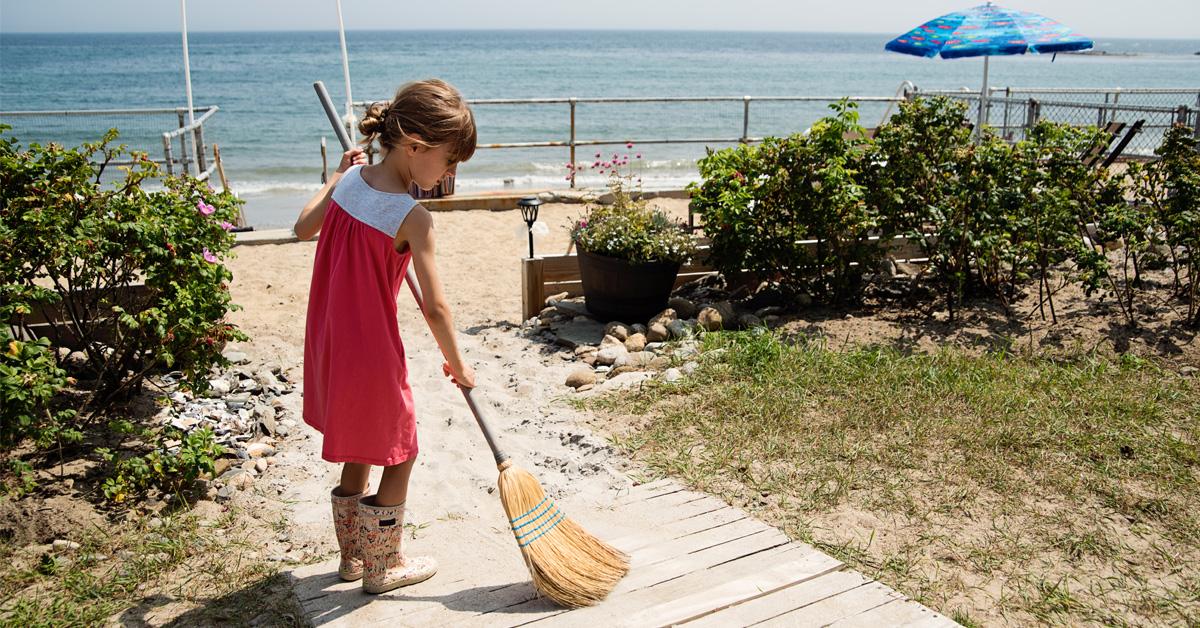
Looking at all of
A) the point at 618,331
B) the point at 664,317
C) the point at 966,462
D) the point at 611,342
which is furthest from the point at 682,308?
the point at 966,462

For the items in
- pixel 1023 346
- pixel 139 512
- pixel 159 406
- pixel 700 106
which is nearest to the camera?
pixel 139 512

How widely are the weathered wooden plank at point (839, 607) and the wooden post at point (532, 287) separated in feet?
12.0

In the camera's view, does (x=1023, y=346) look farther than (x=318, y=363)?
Yes

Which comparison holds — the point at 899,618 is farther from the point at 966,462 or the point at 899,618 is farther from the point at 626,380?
the point at 626,380

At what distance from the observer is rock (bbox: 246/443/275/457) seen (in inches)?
153

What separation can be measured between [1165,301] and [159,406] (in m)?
5.53

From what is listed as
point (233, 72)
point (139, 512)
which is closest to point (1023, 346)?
point (139, 512)

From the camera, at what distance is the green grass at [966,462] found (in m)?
2.85

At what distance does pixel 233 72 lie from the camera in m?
47.0

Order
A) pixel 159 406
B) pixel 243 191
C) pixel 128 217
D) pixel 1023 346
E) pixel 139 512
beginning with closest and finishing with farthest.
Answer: pixel 139 512 → pixel 128 217 → pixel 159 406 → pixel 1023 346 → pixel 243 191

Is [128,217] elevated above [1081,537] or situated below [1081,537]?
above

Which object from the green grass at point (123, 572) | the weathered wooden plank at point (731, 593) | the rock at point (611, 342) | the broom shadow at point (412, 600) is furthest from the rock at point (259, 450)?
the weathered wooden plank at point (731, 593)

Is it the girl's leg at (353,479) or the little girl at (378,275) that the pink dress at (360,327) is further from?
the girl's leg at (353,479)

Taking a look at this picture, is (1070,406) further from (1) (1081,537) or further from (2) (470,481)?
A: (2) (470,481)
